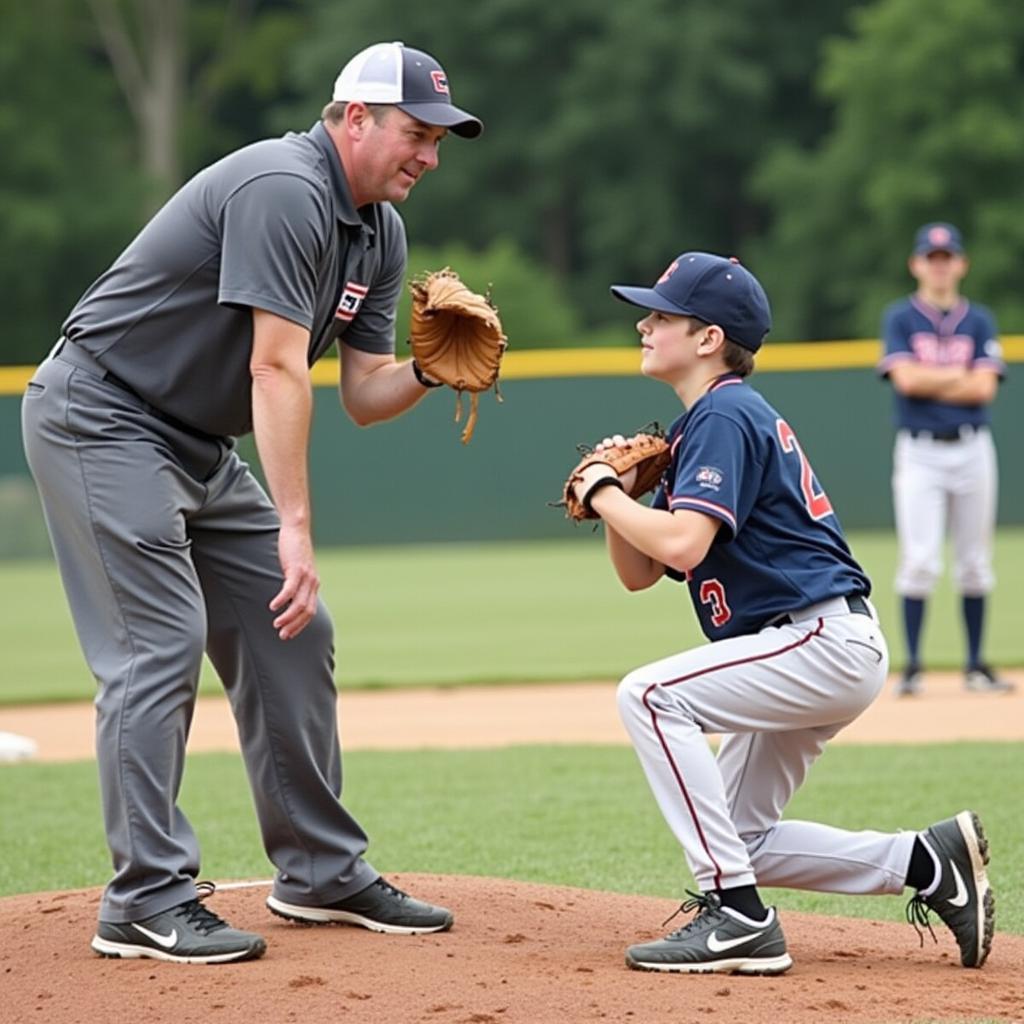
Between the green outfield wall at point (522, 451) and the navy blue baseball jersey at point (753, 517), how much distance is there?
13.7 metres

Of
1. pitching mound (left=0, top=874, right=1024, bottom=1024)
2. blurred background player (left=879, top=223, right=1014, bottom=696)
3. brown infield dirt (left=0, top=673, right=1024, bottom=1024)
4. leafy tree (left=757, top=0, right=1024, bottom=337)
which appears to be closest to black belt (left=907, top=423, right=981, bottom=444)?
blurred background player (left=879, top=223, right=1014, bottom=696)

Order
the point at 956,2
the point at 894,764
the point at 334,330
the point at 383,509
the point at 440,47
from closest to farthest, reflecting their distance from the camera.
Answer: the point at 334,330, the point at 894,764, the point at 383,509, the point at 956,2, the point at 440,47

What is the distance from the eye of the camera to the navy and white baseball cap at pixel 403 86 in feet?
13.2

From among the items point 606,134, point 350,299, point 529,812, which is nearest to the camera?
point 350,299

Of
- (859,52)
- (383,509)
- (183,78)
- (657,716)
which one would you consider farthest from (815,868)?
(183,78)

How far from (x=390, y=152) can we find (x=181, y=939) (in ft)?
5.33

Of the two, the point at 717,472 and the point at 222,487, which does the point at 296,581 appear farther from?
the point at 717,472

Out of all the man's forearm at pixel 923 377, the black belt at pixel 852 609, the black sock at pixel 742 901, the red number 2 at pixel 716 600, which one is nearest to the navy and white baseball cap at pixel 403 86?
the red number 2 at pixel 716 600

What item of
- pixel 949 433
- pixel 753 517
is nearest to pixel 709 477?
pixel 753 517

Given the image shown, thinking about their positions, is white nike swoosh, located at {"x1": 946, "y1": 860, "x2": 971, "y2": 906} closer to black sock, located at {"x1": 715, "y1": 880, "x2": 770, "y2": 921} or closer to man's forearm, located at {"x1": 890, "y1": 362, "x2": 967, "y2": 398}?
black sock, located at {"x1": 715, "y1": 880, "x2": 770, "y2": 921}

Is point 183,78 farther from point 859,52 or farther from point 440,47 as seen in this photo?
point 859,52

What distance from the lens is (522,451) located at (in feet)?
59.3

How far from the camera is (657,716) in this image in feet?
12.7

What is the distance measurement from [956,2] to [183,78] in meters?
16.4
